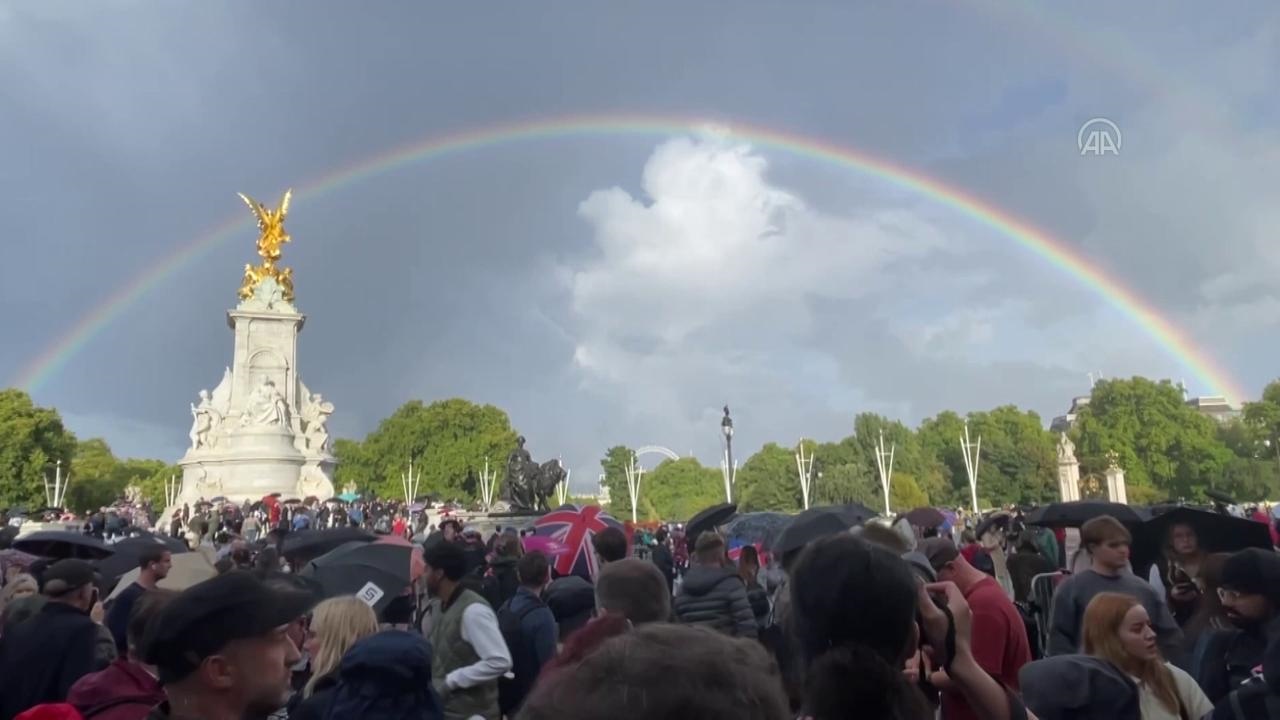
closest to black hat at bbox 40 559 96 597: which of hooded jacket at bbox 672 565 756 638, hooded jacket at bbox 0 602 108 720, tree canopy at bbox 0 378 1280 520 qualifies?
hooded jacket at bbox 0 602 108 720

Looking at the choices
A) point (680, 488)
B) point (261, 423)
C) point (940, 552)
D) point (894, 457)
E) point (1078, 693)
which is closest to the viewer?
point (1078, 693)

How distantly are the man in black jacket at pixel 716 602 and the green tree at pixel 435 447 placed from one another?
79.4 metres

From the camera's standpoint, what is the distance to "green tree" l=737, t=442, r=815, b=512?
3007 inches

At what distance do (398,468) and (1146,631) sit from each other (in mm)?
86235

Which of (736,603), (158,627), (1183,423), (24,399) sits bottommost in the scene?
(736,603)

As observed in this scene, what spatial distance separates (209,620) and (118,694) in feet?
3.84

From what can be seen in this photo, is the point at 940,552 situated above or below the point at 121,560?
above

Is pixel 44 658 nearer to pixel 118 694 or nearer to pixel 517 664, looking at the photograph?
pixel 118 694

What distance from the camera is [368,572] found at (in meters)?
6.14

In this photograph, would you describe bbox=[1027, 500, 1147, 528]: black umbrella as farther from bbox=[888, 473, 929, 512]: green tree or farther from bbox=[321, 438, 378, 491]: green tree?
bbox=[321, 438, 378, 491]: green tree

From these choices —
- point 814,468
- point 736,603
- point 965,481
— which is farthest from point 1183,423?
point 736,603

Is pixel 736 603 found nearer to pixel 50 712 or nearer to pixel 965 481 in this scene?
pixel 50 712

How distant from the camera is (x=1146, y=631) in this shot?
347 centimetres

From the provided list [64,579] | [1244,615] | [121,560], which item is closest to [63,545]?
[121,560]
